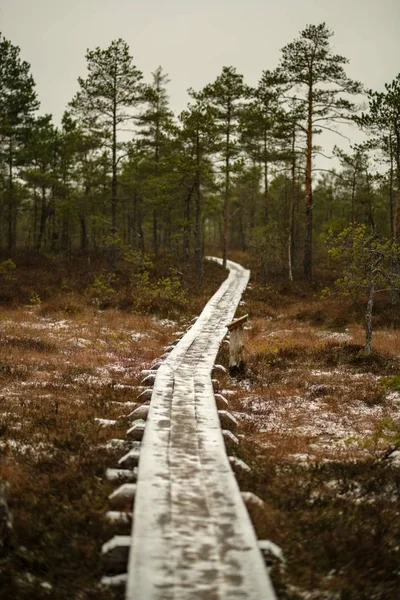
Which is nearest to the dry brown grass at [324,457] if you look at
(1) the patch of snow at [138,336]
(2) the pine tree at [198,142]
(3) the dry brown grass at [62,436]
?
(3) the dry brown grass at [62,436]

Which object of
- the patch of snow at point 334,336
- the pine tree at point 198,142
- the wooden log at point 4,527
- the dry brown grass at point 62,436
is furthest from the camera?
the pine tree at point 198,142

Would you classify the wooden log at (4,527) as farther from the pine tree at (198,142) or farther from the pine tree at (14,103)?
the pine tree at (14,103)

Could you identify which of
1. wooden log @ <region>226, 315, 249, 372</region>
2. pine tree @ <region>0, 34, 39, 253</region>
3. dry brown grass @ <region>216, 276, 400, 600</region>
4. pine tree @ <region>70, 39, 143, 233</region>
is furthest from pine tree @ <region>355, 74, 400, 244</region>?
pine tree @ <region>0, 34, 39, 253</region>

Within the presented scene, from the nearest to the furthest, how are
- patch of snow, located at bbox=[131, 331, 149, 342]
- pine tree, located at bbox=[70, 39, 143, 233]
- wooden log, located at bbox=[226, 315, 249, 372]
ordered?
1. wooden log, located at bbox=[226, 315, 249, 372]
2. patch of snow, located at bbox=[131, 331, 149, 342]
3. pine tree, located at bbox=[70, 39, 143, 233]

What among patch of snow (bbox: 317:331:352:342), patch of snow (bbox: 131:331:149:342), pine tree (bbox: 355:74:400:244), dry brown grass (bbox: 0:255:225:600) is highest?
pine tree (bbox: 355:74:400:244)

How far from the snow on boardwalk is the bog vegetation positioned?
44 cm

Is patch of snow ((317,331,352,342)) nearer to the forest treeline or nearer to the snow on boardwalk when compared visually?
the forest treeline

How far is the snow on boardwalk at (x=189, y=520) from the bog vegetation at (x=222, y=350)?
444 mm

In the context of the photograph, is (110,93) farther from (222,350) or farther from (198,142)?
(222,350)

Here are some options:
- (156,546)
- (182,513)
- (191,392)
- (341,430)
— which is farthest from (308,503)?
(191,392)

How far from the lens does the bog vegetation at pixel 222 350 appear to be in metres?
4.99

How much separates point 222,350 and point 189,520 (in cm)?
1028

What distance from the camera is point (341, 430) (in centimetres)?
906

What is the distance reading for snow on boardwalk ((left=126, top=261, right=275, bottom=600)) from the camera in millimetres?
3922
